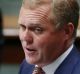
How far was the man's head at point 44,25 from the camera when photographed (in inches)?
57.7

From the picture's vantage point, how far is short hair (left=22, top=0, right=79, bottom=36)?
1460 mm

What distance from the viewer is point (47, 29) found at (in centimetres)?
147

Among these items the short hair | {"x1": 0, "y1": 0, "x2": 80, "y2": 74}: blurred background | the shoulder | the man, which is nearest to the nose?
the man

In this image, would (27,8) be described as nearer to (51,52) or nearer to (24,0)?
(24,0)

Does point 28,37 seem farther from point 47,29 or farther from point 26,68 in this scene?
point 26,68

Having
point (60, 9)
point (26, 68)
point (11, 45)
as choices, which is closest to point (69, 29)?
point (60, 9)

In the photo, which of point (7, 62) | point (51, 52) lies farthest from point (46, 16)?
point (7, 62)

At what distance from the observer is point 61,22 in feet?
4.92

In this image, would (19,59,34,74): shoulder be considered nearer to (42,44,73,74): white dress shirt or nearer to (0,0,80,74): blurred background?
(42,44,73,74): white dress shirt

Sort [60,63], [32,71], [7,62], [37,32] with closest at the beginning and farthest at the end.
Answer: [37,32], [60,63], [32,71], [7,62]

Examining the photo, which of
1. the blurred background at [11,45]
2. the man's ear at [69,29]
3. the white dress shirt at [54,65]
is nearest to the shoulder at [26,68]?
the white dress shirt at [54,65]

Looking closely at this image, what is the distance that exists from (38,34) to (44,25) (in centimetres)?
5

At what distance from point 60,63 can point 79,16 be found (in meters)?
0.25

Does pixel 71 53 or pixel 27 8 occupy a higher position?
pixel 27 8
